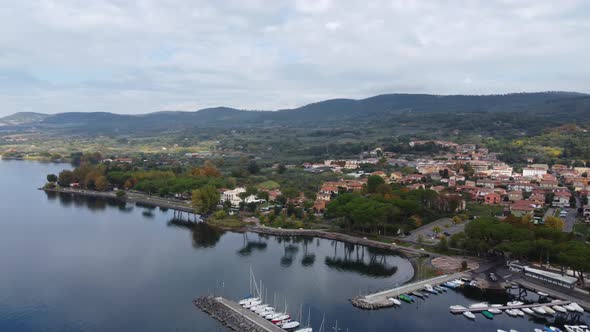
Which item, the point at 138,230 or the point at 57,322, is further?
the point at 138,230

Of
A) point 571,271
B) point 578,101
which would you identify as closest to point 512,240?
point 571,271

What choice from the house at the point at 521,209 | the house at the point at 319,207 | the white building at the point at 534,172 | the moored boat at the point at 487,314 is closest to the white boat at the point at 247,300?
the moored boat at the point at 487,314

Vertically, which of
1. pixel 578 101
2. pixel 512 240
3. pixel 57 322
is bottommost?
pixel 57 322

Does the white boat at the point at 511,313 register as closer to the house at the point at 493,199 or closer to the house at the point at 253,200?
the house at the point at 493,199

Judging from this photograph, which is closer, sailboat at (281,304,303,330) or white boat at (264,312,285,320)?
sailboat at (281,304,303,330)

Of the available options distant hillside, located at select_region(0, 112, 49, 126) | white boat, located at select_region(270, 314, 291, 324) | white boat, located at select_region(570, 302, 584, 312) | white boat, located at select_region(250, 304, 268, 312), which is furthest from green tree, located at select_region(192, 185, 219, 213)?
distant hillside, located at select_region(0, 112, 49, 126)

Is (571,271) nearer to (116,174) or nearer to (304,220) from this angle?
(304,220)

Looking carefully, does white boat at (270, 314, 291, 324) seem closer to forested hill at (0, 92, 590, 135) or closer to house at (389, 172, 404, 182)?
house at (389, 172, 404, 182)

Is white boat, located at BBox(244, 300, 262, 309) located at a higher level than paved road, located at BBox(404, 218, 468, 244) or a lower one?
lower
